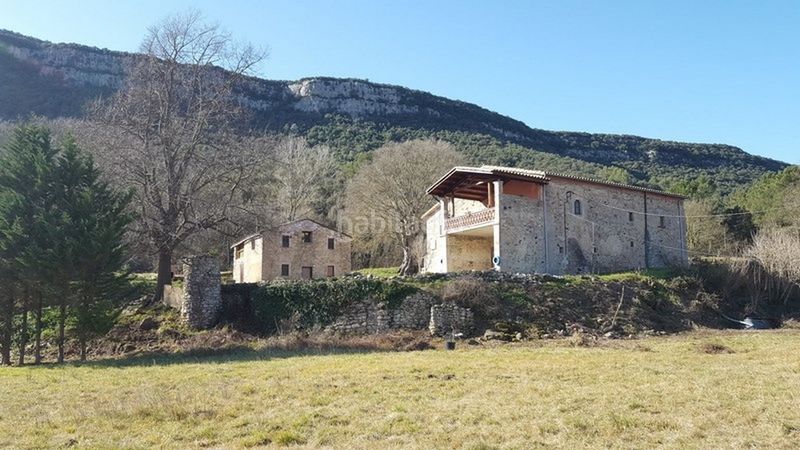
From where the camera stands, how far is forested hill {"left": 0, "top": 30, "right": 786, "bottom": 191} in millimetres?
66750

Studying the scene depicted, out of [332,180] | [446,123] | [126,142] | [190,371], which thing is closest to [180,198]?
[126,142]

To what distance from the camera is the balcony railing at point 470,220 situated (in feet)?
101

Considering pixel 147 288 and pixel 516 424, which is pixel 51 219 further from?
pixel 516 424

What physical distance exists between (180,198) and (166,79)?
5.51m

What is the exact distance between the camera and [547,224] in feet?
103

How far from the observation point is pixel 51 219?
67.4 feet

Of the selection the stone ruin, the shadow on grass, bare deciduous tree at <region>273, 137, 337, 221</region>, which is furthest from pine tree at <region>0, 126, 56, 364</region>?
bare deciduous tree at <region>273, 137, 337, 221</region>

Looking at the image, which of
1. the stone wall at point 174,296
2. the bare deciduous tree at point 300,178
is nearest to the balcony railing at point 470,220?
the stone wall at point 174,296

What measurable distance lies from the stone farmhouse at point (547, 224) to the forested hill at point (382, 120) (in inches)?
1002

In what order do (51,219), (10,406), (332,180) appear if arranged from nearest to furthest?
(10,406)
(51,219)
(332,180)

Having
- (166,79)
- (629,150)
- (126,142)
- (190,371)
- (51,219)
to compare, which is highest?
(629,150)

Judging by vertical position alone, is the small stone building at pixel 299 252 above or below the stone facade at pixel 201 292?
above

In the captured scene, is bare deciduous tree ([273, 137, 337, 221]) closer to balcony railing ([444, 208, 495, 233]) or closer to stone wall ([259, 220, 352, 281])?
stone wall ([259, 220, 352, 281])

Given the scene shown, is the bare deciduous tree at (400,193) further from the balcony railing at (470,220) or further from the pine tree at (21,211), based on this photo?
the pine tree at (21,211)
